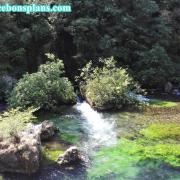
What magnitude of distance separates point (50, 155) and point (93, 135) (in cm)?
385

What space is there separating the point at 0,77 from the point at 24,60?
3.65 m

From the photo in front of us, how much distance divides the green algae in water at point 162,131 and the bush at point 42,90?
23.7 feet

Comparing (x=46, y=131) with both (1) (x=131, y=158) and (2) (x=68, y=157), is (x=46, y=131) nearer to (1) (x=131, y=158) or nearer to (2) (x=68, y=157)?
(2) (x=68, y=157)

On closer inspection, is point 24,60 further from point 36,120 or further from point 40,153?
point 40,153

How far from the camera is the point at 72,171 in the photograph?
1803 centimetres

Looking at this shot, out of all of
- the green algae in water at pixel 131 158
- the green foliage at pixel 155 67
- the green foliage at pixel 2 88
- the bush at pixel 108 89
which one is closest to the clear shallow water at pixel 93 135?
the green algae in water at pixel 131 158

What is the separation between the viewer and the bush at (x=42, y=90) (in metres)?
26.4

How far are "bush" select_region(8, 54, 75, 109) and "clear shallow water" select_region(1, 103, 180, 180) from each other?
972 millimetres

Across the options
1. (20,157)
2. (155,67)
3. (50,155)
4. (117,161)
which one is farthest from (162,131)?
(155,67)

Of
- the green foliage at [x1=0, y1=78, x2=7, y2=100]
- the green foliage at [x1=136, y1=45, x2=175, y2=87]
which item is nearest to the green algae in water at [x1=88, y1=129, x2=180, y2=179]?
the green foliage at [x1=0, y1=78, x2=7, y2=100]

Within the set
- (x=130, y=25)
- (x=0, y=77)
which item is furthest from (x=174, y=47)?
(x=0, y=77)

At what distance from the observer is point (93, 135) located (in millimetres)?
22438

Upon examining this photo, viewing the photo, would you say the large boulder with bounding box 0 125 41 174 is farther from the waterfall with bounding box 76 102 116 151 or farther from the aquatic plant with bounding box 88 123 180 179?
the waterfall with bounding box 76 102 116 151

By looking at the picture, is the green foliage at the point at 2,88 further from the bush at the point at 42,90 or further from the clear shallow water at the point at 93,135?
the clear shallow water at the point at 93,135
